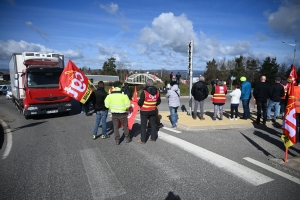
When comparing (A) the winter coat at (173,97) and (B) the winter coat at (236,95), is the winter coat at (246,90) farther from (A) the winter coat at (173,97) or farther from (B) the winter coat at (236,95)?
(A) the winter coat at (173,97)

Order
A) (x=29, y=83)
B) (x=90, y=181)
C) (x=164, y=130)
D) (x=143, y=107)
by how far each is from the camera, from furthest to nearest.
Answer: (x=29, y=83)
(x=164, y=130)
(x=143, y=107)
(x=90, y=181)

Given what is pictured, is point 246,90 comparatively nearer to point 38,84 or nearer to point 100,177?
point 100,177

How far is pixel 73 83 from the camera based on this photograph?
681 centimetres

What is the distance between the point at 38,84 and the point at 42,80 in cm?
28

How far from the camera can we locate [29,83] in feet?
32.1

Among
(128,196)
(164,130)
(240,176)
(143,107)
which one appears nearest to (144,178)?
(128,196)

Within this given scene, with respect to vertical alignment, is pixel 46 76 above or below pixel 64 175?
above

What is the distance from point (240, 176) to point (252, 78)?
49.1m

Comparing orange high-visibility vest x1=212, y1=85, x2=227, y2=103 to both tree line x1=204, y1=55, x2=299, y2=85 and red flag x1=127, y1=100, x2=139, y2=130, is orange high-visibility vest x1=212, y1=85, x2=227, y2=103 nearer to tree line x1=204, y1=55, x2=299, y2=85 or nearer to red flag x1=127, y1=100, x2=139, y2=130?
red flag x1=127, y1=100, x2=139, y2=130

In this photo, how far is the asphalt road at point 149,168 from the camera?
342cm

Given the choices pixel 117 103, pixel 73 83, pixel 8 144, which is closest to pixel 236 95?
pixel 117 103

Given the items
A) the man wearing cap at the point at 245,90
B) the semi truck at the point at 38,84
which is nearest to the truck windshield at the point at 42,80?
the semi truck at the point at 38,84

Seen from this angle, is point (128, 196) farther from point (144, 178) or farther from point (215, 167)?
point (215, 167)

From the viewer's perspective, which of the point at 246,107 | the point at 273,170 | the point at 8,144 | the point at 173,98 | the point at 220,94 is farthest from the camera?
the point at 246,107
